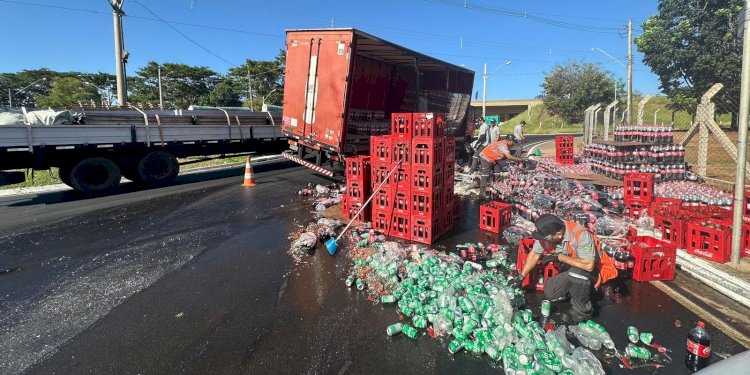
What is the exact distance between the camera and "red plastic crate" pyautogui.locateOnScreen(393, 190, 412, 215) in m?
6.41

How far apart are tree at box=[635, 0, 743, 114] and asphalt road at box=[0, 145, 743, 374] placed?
2559cm

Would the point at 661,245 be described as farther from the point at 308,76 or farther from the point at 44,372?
the point at 308,76

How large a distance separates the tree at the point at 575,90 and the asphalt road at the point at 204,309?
55.9 m

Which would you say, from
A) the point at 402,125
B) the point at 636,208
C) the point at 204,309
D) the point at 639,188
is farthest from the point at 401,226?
the point at 639,188

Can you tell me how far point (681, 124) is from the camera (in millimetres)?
36375

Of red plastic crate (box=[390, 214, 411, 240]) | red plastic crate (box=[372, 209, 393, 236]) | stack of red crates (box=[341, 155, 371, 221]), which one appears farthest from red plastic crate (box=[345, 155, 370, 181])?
red plastic crate (box=[390, 214, 411, 240])

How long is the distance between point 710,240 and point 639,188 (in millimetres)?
2516

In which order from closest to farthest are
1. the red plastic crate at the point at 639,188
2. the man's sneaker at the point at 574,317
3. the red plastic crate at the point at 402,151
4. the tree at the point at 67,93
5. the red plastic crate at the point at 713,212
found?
the man's sneaker at the point at 574,317 → the red plastic crate at the point at 713,212 → the red plastic crate at the point at 402,151 → the red plastic crate at the point at 639,188 → the tree at the point at 67,93

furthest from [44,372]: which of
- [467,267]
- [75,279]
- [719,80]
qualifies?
[719,80]

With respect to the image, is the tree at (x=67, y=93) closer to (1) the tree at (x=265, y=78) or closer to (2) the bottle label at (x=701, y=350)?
(1) the tree at (x=265, y=78)

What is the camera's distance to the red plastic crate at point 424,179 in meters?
6.12

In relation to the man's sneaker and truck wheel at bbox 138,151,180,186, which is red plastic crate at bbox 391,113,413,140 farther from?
truck wheel at bbox 138,151,180,186

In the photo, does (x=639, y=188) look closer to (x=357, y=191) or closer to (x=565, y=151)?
(x=357, y=191)

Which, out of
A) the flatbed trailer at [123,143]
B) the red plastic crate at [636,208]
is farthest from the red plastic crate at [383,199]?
the flatbed trailer at [123,143]
